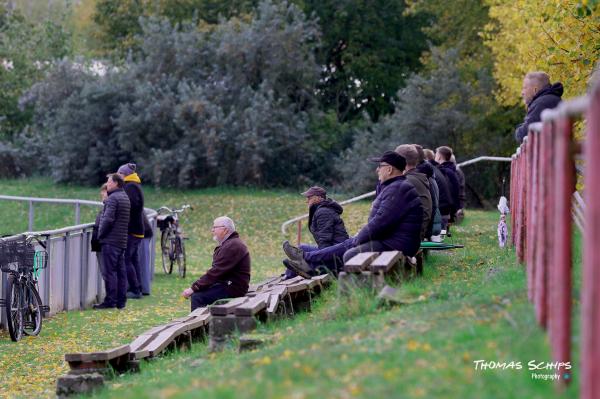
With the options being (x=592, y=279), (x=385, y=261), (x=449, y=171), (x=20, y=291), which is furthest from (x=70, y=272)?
(x=592, y=279)

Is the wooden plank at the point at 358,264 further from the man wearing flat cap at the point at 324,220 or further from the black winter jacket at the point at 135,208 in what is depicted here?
the black winter jacket at the point at 135,208

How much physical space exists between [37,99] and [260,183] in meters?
9.32

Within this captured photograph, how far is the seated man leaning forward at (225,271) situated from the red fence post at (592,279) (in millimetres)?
8367

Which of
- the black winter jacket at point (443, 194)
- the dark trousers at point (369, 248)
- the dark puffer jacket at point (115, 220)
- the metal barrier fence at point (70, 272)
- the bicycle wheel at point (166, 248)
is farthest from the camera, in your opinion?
the bicycle wheel at point (166, 248)

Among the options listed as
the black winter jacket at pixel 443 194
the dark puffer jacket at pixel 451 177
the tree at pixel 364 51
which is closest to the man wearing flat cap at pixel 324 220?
the black winter jacket at pixel 443 194

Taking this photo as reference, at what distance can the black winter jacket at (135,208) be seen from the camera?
18.8 m

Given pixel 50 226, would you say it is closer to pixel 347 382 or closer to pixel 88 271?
pixel 88 271

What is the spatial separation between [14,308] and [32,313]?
1.95ft

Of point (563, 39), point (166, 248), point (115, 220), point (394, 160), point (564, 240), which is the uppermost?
point (563, 39)

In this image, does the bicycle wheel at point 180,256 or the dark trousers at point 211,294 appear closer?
the dark trousers at point 211,294

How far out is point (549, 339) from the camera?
636 cm

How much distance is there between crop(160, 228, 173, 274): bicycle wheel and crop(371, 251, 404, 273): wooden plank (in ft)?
41.5

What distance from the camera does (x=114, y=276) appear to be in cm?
1777

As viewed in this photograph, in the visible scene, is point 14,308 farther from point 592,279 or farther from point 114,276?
point 592,279
